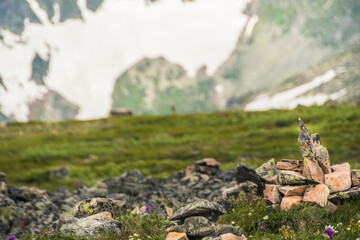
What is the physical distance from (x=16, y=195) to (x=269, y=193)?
388 inches

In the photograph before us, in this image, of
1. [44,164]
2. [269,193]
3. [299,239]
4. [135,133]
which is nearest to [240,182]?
[269,193]

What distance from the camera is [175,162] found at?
29141 millimetres

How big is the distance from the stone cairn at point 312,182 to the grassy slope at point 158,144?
34.7 ft

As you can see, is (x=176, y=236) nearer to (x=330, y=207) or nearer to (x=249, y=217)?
(x=249, y=217)

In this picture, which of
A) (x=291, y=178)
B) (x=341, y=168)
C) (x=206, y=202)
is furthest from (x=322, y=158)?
(x=206, y=202)

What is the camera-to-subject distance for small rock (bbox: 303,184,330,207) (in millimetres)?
8134

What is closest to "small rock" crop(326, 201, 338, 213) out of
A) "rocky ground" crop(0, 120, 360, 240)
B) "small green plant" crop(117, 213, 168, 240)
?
"rocky ground" crop(0, 120, 360, 240)

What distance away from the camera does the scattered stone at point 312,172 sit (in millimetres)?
8717

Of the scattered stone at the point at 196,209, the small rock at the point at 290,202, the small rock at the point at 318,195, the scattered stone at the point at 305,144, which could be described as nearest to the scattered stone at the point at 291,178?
the small rock at the point at 318,195

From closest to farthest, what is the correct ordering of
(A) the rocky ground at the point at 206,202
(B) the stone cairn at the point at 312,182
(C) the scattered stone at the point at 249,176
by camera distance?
1. (A) the rocky ground at the point at 206,202
2. (B) the stone cairn at the point at 312,182
3. (C) the scattered stone at the point at 249,176

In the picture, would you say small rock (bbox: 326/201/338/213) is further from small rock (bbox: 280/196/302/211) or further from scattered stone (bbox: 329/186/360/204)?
small rock (bbox: 280/196/302/211)

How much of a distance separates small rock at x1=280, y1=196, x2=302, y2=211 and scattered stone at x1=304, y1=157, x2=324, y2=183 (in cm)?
66

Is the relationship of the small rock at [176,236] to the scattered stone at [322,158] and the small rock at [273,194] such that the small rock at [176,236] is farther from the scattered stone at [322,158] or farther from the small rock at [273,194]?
the scattered stone at [322,158]

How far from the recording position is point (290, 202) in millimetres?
8266
